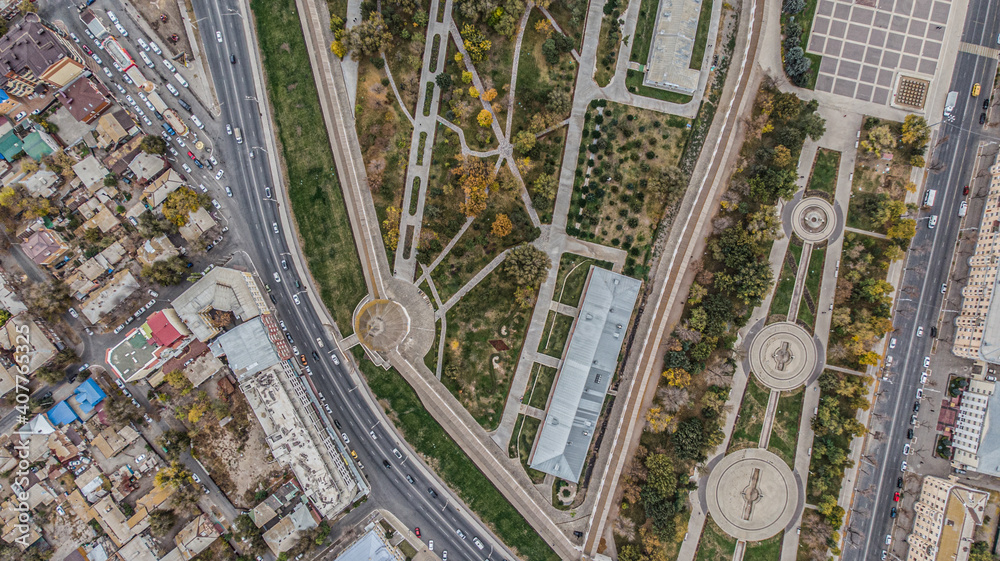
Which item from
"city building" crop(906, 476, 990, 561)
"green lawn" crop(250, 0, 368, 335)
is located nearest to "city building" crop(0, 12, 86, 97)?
"green lawn" crop(250, 0, 368, 335)

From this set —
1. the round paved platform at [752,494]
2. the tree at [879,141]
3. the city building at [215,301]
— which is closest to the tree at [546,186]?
the city building at [215,301]

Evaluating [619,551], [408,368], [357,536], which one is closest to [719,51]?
[408,368]

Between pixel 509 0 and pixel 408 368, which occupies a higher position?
pixel 509 0

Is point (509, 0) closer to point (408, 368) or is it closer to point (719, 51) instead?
point (719, 51)

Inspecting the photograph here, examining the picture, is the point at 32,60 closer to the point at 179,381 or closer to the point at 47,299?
the point at 47,299

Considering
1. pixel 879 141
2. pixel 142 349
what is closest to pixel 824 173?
pixel 879 141
